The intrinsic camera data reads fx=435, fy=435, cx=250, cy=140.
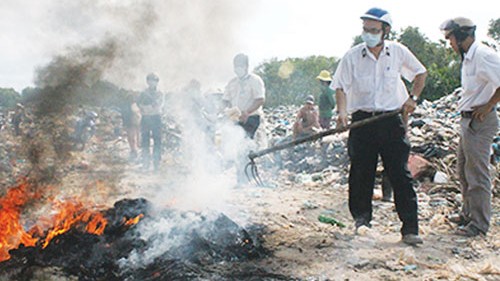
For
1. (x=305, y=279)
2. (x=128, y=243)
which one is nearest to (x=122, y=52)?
(x=128, y=243)

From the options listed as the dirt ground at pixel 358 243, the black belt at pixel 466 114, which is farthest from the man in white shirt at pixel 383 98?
the black belt at pixel 466 114

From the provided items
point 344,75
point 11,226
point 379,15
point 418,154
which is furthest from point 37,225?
point 418,154

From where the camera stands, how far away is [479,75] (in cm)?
409

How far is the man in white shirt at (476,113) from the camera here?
4055mm

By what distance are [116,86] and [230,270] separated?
14.3 feet

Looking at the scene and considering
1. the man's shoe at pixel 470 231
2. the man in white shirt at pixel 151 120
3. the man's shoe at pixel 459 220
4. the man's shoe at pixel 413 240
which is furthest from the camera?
the man in white shirt at pixel 151 120

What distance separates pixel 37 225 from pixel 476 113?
4294 millimetres

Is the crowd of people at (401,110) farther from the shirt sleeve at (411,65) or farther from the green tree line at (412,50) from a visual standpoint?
the green tree line at (412,50)

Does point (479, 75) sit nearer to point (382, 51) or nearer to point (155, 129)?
point (382, 51)

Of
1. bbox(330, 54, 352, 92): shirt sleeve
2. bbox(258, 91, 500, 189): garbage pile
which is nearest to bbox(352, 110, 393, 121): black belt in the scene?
bbox(330, 54, 352, 92): shirt sleeve

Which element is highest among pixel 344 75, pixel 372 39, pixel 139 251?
pixel 372 39

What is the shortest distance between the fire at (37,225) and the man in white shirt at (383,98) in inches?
105

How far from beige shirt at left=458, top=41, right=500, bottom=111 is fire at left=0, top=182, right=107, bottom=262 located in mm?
3707

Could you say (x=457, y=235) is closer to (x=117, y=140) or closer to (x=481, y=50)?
(x=481, y=50)
